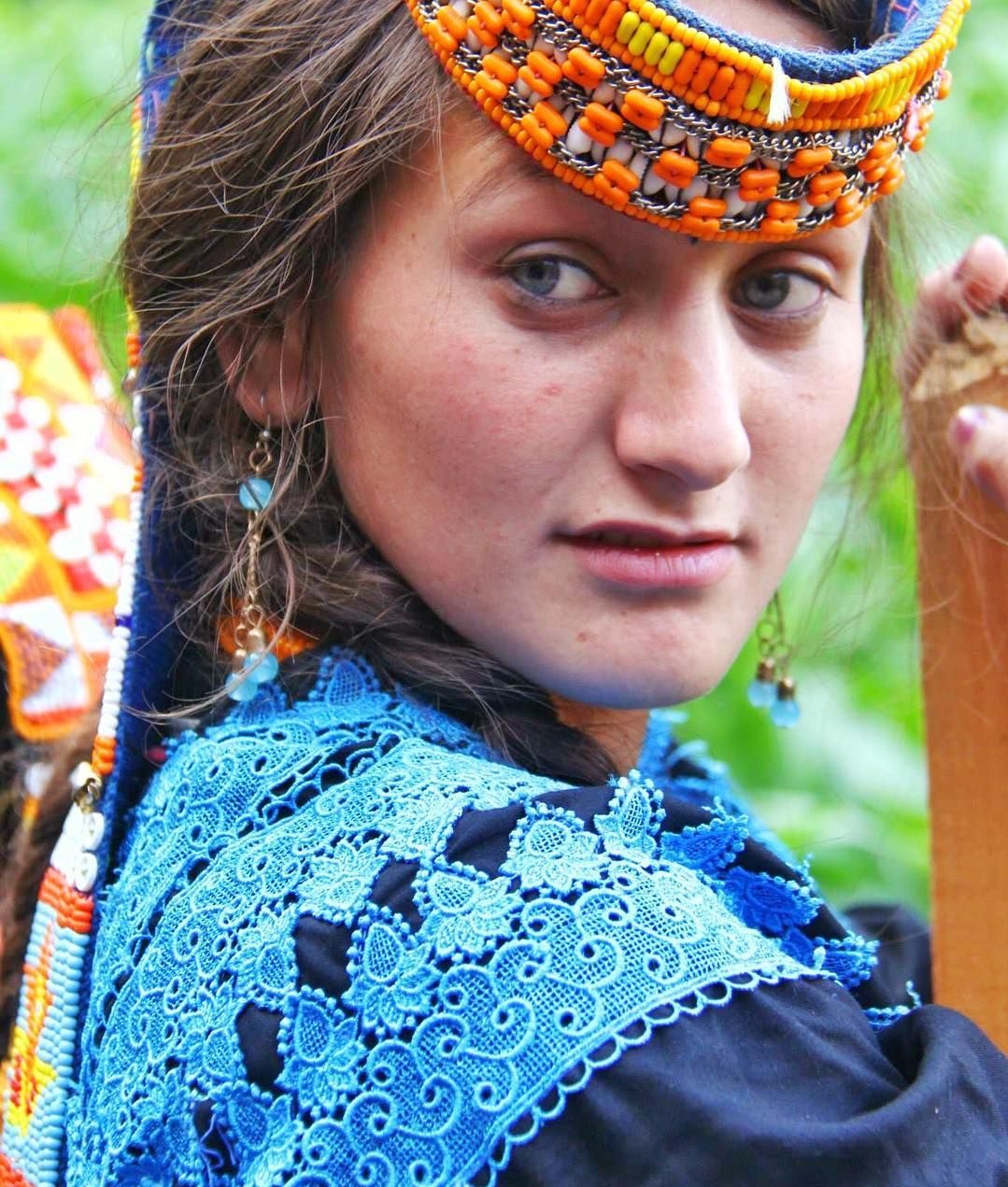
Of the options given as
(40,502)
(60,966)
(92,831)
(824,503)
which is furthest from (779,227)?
(824,503)

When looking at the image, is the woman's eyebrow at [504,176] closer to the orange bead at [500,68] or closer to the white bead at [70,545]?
the orange bead at [500,68]

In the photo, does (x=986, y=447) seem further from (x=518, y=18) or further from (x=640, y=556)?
(x=518, y=18)

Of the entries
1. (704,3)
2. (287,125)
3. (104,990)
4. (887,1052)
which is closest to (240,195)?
(287,125)

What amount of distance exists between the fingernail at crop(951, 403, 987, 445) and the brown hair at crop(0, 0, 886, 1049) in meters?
0.50

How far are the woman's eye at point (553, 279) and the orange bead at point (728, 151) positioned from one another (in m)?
0.14

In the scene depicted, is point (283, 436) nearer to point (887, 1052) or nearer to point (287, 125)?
point (287, 125)

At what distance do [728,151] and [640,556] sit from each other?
1.16 feet

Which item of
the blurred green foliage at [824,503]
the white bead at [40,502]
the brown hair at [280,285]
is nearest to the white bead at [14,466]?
the white bead at [40,502]

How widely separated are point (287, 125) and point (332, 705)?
0.54 meters

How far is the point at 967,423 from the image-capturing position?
5.55ft

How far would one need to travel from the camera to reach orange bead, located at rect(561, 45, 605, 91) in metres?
1.20

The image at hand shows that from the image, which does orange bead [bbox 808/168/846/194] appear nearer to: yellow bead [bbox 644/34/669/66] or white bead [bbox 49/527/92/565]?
yellow bead [bbox 644/34/669/66]

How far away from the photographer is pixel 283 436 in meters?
1.44

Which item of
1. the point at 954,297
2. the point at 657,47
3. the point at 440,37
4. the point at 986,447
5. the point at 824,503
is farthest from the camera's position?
the point at 824,503
